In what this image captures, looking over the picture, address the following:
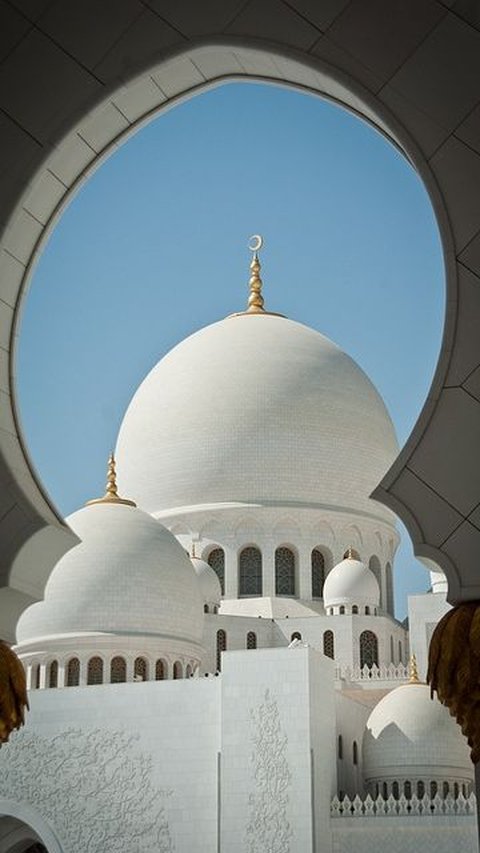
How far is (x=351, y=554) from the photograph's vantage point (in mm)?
32188

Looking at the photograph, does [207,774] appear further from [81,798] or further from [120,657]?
[120,657]

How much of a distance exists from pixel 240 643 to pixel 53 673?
16.9 feet

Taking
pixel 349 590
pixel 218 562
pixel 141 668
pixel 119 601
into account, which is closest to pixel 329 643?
pixel 349 590

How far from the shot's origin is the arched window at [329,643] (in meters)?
30.7

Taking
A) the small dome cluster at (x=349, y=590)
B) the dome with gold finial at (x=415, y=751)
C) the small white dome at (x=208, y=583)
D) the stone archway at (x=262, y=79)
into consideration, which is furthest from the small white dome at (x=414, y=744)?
the stone archway at (x=262, y=79)

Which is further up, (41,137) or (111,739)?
(111,739)

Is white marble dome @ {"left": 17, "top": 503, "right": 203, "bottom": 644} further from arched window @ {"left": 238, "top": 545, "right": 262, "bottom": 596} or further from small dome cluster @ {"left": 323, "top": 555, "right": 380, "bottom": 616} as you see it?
arched window @ {"left": 238, "top": 545, "right": 262, "bottom": 596}

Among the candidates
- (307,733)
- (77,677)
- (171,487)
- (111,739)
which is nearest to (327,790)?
(307,733)

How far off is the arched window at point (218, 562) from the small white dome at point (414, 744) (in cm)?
738

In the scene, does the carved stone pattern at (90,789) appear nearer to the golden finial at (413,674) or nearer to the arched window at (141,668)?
the arched window at (141,668)

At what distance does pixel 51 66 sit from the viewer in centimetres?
652

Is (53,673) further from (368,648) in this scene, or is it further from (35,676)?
(368,648)

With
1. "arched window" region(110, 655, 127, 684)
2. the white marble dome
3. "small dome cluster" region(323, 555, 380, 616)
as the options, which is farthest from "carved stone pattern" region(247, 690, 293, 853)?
"small dome cluster" region(323, 555, 380, 616)

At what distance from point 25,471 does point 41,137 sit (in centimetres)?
162
